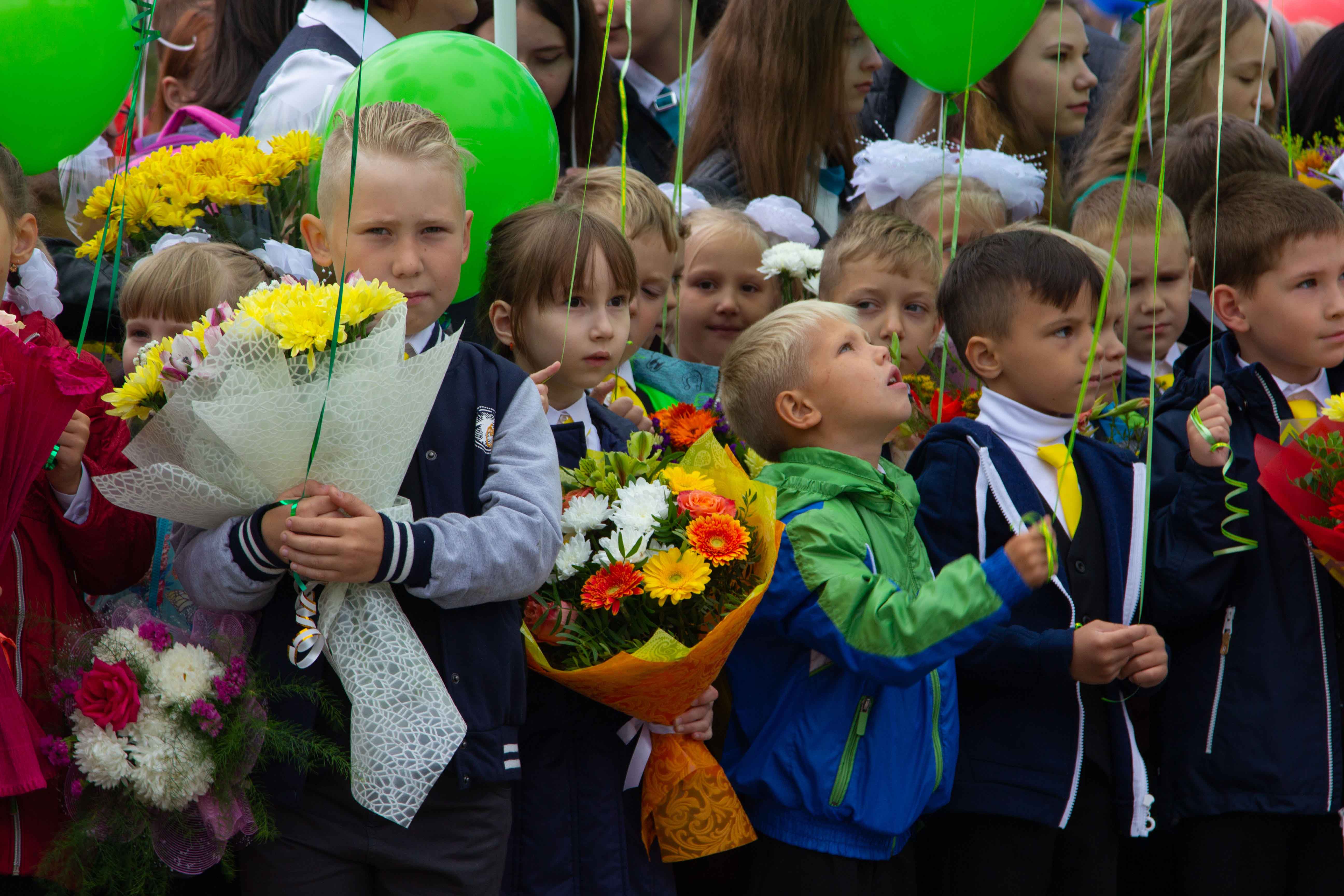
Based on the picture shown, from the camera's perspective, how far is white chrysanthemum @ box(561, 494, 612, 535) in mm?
2793

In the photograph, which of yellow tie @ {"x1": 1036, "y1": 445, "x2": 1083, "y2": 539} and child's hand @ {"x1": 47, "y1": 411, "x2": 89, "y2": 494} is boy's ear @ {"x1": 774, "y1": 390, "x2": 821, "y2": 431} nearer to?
yellow tie @ {"x1": 1036, "y1": 445, "x2": 1083, "y2": 539}

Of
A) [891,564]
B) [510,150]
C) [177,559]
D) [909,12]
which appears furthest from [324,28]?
[891,564]

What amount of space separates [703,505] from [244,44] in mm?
2516

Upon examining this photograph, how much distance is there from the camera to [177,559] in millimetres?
2584

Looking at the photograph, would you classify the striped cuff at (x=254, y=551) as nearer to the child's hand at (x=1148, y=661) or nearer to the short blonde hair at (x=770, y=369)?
the short blonde hair at (x=770, y=369)

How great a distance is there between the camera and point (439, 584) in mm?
2459

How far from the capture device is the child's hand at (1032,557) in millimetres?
2562

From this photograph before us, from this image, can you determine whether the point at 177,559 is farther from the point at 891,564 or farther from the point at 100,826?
the point at 891,564

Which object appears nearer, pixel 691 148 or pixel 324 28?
pixel 324 28

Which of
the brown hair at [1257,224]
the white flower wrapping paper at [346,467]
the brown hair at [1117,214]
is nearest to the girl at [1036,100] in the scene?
the brown hair at [1117,214]

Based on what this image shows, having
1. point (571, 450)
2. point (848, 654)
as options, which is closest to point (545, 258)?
point (571, 450)

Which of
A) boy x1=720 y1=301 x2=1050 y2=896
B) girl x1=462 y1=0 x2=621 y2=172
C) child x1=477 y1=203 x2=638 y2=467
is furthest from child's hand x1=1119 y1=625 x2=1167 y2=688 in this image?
girl x1=462 y1=0 x2=621 y2=172

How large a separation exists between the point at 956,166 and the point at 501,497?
2.69 metres

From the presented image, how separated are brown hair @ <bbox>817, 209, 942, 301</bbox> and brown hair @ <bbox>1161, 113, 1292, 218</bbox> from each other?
38.1 inches
